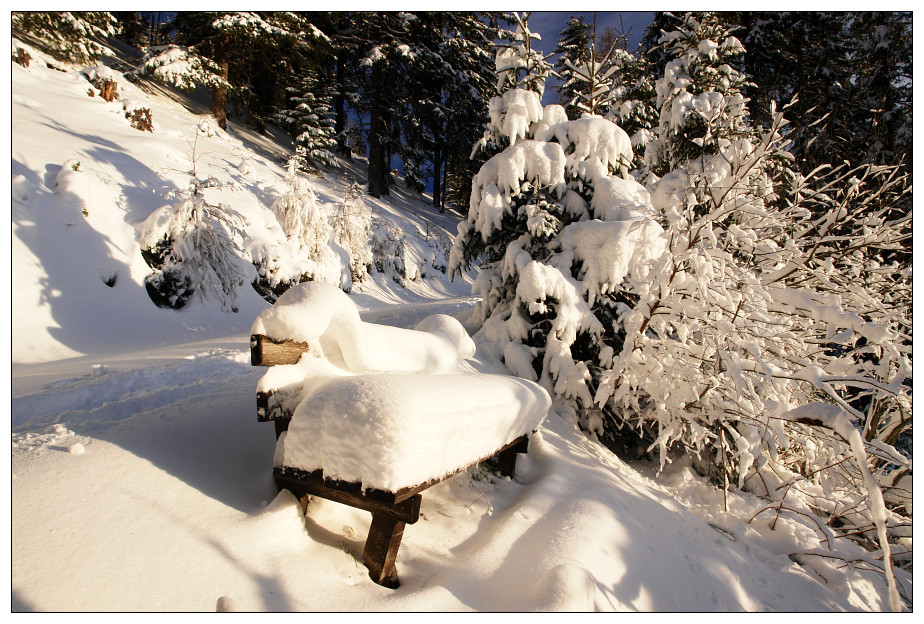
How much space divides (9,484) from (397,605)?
5.49 ft

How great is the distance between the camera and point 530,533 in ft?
8.15

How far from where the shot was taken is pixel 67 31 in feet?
36.1

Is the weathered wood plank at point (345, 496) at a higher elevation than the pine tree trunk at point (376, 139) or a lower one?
lower

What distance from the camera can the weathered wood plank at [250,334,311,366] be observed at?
2.27 m

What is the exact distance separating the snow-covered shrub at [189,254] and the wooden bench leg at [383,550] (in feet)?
20.8

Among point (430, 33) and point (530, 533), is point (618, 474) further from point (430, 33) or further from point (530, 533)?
point (430, 33)

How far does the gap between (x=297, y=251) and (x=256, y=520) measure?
26.7 feet

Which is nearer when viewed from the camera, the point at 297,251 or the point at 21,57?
the point at 297,251

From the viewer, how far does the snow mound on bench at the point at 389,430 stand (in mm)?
1842

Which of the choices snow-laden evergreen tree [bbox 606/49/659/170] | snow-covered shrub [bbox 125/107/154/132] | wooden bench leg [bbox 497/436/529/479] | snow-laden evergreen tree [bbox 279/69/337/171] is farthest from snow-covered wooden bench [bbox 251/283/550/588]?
snow-laden evergreen tree [bbox 279/69/337/171]

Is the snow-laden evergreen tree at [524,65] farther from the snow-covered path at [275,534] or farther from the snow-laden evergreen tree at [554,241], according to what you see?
the snow-covered path at [275,534]

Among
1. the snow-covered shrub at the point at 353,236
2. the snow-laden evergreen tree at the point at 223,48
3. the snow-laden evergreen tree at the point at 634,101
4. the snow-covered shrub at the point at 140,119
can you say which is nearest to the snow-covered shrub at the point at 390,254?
the snow-covered shrub at the point at 353,236

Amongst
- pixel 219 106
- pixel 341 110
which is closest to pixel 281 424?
pixel 219 106

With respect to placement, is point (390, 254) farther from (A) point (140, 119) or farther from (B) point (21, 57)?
(B) point (21, 57)
